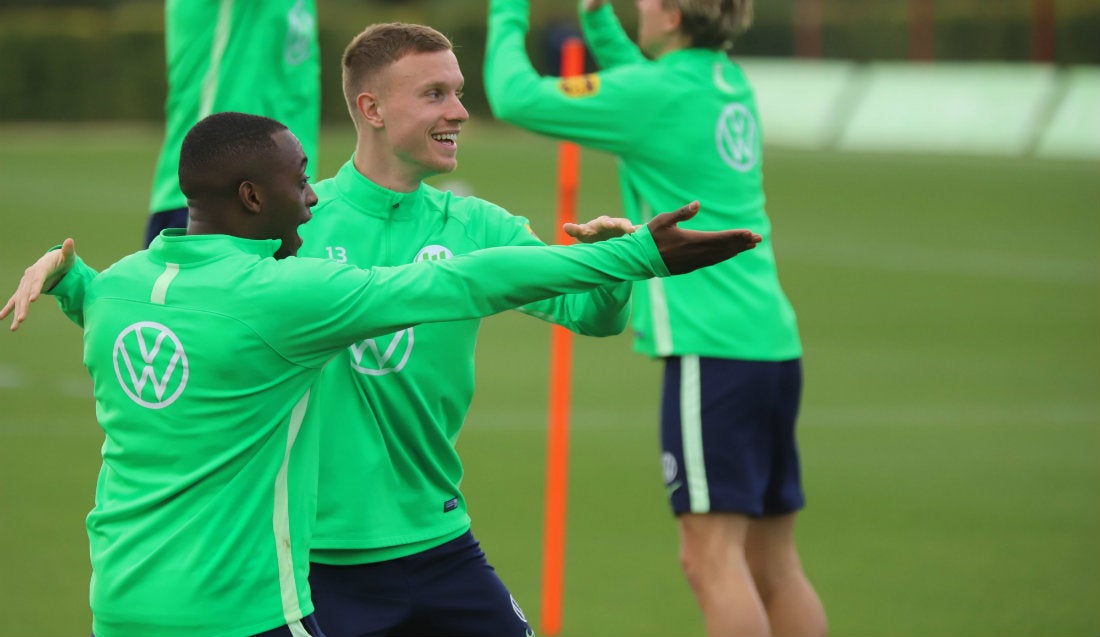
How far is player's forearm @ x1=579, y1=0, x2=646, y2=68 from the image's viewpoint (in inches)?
261

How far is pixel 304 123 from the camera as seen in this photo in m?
6.47

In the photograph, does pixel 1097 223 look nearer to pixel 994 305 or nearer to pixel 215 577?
pixel 994 305

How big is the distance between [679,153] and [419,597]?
6.91 ft

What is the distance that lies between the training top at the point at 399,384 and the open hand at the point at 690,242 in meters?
0.54

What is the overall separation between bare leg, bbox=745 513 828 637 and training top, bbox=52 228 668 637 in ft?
8.52

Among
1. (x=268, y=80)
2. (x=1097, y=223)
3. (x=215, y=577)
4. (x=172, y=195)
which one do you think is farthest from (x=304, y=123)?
(x=1097, y=223)

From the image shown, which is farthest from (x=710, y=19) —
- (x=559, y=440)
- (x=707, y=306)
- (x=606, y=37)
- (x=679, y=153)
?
(x=559, y=440)

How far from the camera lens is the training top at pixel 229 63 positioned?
→ 6.30m

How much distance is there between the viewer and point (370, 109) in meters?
4.50

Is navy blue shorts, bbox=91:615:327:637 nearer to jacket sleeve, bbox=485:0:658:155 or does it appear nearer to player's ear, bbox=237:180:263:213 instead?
player's ear, bbox=237:180:263:213

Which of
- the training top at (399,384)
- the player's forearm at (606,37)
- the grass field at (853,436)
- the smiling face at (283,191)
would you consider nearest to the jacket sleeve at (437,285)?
the smiling face at (283,191)

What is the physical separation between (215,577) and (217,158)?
0.94 m

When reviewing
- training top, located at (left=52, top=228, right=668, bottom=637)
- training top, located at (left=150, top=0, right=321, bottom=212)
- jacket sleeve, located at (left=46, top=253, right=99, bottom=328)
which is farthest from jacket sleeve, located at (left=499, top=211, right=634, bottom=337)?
training top, located at (left=150, top=0, right=321, bottom=212)

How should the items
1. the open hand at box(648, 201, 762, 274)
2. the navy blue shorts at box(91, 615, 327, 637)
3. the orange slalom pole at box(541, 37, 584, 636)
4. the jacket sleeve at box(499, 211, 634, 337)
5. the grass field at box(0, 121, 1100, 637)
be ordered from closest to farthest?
the open hand at box(648, 201, 762, 274)
the navy blue shorts at box(91, 615, 327, 637)
the jacket sleeve at box(499, 211, 634, 337)
the orange slalom pole at box(541, 37, 584, 636)
the grass field at box(0, 121, 1100, 637)
